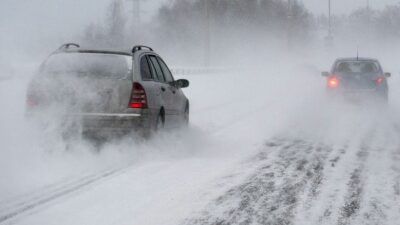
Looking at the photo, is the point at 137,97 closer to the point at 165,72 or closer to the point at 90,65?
the point at 90,65

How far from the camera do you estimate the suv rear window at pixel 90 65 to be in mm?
8930

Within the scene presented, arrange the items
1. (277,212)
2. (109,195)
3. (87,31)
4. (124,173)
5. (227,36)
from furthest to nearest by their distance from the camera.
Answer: (227,36)
(87,31)
(124,173)
(109,195)
(277,212)

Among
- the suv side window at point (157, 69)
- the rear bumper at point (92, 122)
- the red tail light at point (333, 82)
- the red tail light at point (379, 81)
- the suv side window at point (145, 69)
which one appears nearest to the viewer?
the rear bumper at point (92, 122)

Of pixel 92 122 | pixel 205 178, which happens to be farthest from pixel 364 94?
pixel 205 178

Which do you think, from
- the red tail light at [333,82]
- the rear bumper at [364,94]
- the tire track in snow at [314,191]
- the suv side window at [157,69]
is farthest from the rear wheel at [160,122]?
the red tail light at [333,82]

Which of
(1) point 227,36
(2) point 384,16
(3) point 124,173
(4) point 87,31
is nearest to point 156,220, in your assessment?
(3) point 124,173

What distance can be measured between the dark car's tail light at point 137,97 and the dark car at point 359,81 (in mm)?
12554

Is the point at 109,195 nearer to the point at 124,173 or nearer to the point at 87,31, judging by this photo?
the point at 124,173

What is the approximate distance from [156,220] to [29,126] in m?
4.04

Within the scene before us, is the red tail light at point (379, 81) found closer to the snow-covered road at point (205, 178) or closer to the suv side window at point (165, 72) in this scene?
the snow-covered road at point (205, 178)

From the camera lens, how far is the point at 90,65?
9.07 metres

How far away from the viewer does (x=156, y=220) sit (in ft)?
18.0

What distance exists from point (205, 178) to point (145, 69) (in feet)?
8.70

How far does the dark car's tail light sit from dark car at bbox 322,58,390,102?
12554mm
